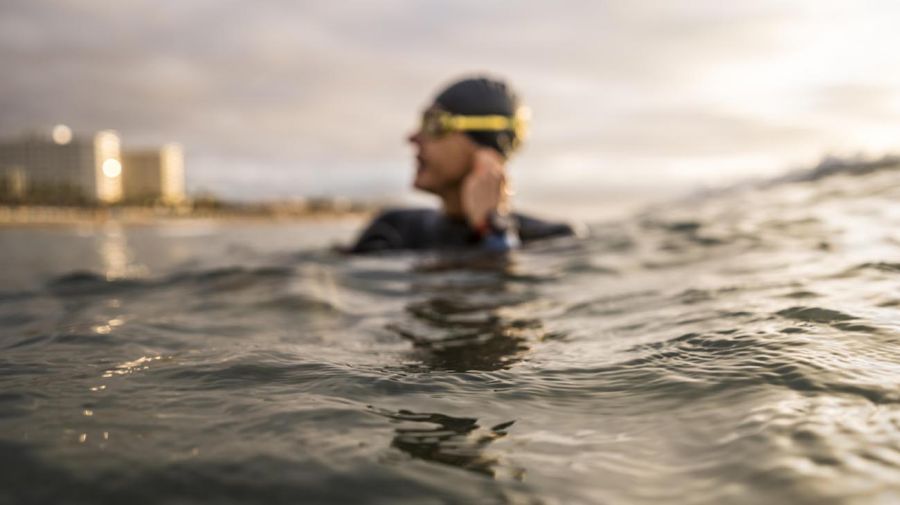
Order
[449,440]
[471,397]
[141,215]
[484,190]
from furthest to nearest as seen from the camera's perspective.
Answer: [141,215] < [484,190] < [471,397] < [449,440]

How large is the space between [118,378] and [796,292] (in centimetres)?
259

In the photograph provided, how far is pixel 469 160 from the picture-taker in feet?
18.1

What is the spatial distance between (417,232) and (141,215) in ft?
277

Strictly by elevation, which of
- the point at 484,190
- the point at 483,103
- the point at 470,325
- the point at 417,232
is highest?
the point at 483,103

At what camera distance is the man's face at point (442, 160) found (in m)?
5.48

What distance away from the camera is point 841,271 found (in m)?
3.20

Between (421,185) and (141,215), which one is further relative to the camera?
(141,215)

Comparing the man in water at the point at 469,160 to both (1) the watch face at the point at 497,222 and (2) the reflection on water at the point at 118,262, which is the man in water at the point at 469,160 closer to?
(1) the watch face at the point at 497,222

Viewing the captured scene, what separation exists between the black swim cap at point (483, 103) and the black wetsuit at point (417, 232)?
0.78m

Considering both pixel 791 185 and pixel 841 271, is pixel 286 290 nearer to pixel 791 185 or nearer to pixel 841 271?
pixel 841 271

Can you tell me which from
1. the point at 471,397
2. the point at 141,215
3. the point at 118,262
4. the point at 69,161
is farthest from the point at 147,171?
the point at 471,397

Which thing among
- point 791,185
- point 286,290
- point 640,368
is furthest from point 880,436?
point 791,185

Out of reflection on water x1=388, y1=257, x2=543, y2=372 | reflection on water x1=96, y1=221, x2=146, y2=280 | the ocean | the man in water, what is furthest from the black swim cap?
reflection on water x1=96, y1=221, x2=146, y2=280

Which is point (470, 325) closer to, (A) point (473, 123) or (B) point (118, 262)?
(A) point (473, 123)
